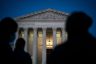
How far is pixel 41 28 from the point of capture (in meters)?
59.4

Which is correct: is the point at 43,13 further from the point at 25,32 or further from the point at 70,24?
the point at 70,24

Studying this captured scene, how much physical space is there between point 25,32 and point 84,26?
2122 inches

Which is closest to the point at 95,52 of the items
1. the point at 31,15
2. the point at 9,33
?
the point at 9,33

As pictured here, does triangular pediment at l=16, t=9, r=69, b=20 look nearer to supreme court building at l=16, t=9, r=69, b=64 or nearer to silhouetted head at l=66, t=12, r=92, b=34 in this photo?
supreme court building at l=16, t=9, r=69, b=64

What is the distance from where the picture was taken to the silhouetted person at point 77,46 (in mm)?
4570

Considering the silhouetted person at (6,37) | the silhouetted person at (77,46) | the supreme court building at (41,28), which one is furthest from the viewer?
the supreme court building at (41,28)

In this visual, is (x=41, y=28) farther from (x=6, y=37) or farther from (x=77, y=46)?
(x=77, y=46)

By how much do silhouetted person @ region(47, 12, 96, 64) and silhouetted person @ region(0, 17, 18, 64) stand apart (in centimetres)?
173

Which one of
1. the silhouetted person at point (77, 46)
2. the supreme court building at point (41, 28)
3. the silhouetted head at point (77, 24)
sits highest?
the supreme court building at point (41, 28)

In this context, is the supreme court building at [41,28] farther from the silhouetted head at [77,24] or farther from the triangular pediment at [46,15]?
the silhouetted head at [77,24]

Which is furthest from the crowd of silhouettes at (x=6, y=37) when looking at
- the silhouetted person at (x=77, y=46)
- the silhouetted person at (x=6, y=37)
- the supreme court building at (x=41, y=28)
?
the supreme court building at (x=41, y=28)

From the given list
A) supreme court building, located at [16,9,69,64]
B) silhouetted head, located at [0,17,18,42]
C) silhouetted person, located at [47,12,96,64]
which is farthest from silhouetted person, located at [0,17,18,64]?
supreme court building, located at [16,9,69,64]

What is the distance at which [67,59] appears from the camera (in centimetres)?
457

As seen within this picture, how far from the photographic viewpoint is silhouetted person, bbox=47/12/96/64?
457 cm
